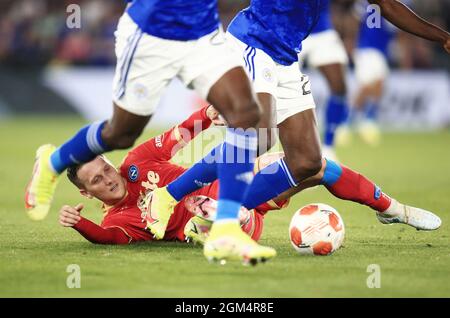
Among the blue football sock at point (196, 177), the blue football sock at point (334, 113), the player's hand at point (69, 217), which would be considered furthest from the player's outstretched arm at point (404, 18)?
the blue football sock at point (334, 113)

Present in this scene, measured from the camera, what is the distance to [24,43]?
70.3ft

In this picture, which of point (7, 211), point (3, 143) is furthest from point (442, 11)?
point (7, 211)

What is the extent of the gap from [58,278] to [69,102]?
15.9 meters

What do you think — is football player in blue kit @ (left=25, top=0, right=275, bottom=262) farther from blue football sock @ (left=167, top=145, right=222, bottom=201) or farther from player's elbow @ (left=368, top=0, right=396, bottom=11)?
player's elbow @ (left=368, top=0, right=396, bottom=11)

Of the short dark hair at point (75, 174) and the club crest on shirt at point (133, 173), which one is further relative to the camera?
the club crest on shirt at point (133, 173)

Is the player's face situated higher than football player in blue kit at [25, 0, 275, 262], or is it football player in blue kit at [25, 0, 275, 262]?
football player in blue kit at [25, 0, 275, 262]

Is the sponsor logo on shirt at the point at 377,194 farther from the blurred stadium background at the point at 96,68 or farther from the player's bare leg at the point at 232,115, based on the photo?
the blurred stadium background at the point at 96,68

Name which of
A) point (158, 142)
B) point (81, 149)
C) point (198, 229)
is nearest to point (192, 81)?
point (81, 149)

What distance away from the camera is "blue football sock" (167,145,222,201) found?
234 inches

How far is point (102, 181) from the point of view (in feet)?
20.1

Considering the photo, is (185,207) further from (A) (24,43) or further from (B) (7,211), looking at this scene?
(A) (24,43)

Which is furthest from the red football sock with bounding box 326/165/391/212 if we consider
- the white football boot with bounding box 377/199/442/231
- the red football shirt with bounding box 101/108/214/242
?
the red football shirt with bounding box 101/108/214/242

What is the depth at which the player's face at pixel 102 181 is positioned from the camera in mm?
6133

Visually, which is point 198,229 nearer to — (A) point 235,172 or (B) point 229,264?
(B) point 229,264
